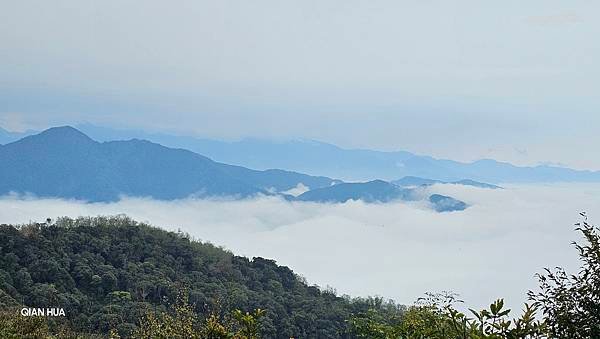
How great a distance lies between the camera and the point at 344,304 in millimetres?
54250

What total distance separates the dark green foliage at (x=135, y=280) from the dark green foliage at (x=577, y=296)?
31.1 m

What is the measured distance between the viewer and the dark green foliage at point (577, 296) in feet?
20.7

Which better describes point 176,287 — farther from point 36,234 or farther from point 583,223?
point 583,223

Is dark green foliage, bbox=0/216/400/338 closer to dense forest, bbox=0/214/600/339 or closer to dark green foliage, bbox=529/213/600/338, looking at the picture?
dense forest, bbox=0/214/600/339

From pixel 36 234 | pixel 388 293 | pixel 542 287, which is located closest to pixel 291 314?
pixel 36 234

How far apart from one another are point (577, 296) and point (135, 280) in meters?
46.0

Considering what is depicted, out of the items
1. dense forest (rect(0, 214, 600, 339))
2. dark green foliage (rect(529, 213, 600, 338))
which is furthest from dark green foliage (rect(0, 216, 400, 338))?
dark green foliage (rect(529, 213, 600, 338))

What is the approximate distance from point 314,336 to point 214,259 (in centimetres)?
1873

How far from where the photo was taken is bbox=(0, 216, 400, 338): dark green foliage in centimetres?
4044

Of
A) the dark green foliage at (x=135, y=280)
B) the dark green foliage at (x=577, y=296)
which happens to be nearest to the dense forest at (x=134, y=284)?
the dark green foliage at (x=135, y=280)

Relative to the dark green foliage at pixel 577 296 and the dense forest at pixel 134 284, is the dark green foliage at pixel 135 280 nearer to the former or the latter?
the dense forest at pixel 134 284

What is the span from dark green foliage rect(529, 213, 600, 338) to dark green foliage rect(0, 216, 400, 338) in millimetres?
31114

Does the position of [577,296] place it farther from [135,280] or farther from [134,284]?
[135,280]


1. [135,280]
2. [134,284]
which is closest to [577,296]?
[134,284]
